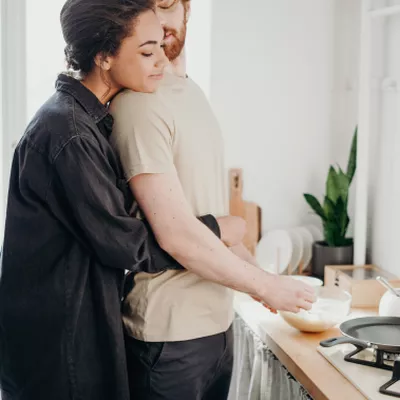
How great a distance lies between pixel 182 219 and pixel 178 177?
0.11 m

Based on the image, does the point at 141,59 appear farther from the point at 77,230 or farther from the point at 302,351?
the point at 302,351

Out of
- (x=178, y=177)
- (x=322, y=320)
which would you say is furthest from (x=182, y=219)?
(x=322, y=320)

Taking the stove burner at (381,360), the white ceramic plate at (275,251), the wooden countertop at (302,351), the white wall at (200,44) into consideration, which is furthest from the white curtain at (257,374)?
the white wall at (200,44)

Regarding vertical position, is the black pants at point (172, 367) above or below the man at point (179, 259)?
below

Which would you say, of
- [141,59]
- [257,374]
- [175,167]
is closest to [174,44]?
[141,59]

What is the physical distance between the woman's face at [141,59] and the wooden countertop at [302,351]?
0.74 m

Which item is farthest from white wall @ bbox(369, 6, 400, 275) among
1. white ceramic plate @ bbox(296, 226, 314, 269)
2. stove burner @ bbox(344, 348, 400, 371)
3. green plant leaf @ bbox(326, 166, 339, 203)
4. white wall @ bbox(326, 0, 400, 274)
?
stove burner @ bbox(344, 348, 400, 371)

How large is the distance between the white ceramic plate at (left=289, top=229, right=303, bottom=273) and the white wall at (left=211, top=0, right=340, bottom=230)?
103mm

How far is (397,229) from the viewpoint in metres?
2.24

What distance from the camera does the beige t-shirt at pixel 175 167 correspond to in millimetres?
1327

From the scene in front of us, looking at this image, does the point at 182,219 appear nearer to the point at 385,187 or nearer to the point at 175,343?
the point at 175,343

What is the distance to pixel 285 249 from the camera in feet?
8.16

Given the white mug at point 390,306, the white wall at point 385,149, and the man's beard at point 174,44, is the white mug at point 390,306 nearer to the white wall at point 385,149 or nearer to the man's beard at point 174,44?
the white wall at point 385,149

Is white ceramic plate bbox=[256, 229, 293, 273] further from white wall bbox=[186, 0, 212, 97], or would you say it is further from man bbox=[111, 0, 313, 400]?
man bbox=[111, 0, 313, 400]
